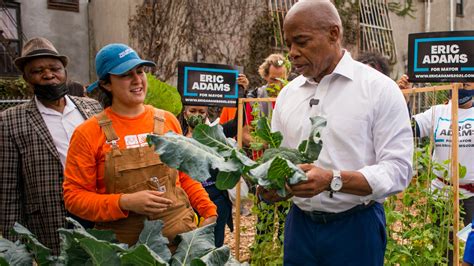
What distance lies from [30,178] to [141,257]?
180 cm

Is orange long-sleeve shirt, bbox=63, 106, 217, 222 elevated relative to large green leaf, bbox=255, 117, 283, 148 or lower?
lower

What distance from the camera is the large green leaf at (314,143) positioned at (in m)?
1.82

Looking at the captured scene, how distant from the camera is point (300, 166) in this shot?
6.14 feet

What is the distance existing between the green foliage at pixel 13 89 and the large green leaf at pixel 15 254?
34.4 ft

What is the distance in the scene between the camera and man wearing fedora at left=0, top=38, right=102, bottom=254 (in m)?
2.92

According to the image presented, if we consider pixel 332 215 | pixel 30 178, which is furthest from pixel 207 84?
pixel 332 215

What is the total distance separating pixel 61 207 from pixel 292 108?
4.96 feet

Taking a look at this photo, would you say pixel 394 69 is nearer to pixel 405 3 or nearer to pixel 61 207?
pixel 405 3

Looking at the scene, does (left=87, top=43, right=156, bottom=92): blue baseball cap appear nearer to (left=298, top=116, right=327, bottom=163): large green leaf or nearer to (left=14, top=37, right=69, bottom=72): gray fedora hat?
(left=14, top=37, right=69, bottom=72): gray fedora hat

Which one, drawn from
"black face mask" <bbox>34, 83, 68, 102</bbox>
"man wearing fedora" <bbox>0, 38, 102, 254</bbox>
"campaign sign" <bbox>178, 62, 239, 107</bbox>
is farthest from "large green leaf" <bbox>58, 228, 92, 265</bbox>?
"campaign sign" <bbox>178, 62, 239, 107</bbox>

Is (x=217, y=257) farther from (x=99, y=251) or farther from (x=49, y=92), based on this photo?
(x=49, y=92)

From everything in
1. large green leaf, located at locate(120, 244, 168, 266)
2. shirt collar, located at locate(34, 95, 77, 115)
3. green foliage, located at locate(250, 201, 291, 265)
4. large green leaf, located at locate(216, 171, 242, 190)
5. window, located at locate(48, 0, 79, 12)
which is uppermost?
window, located at locate(48, 0, 79, 12)

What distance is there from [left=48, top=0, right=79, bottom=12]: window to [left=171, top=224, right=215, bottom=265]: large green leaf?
1245 cm

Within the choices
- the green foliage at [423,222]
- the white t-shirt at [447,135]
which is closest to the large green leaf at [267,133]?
the green foliage at [423,222]
